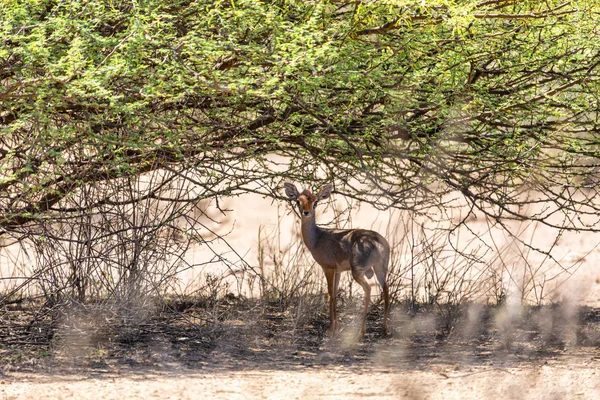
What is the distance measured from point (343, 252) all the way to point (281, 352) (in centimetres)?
131

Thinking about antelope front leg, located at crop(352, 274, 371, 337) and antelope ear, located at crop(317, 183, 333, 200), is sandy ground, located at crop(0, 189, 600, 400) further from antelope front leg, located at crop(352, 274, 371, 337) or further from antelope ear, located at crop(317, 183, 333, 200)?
antelope ear, located at crop(317, 183, 333, 200)

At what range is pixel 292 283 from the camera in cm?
1016

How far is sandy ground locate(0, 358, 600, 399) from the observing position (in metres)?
6.57

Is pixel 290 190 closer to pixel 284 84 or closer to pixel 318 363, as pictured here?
pixel 318 363

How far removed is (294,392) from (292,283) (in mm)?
3435

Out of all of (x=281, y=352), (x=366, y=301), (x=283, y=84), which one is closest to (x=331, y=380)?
(x=281, y=352)

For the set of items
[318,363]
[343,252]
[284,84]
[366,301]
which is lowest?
[318,363]

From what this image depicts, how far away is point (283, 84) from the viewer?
21.5 feet

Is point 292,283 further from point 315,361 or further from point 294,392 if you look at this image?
point 294,392

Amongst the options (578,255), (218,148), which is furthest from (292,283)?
(578,255)

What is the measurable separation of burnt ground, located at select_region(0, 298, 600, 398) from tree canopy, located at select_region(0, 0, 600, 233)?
108 centimetres

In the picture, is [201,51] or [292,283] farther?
[292,283]

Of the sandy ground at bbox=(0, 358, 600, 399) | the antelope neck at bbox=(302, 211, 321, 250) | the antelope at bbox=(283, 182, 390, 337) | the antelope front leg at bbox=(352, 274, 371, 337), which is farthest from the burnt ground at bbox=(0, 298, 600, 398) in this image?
the antelope neck at bbox=(302, 211, 321, 250)

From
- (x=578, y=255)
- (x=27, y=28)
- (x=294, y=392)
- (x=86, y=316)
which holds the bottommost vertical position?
(x=294, y=392)
